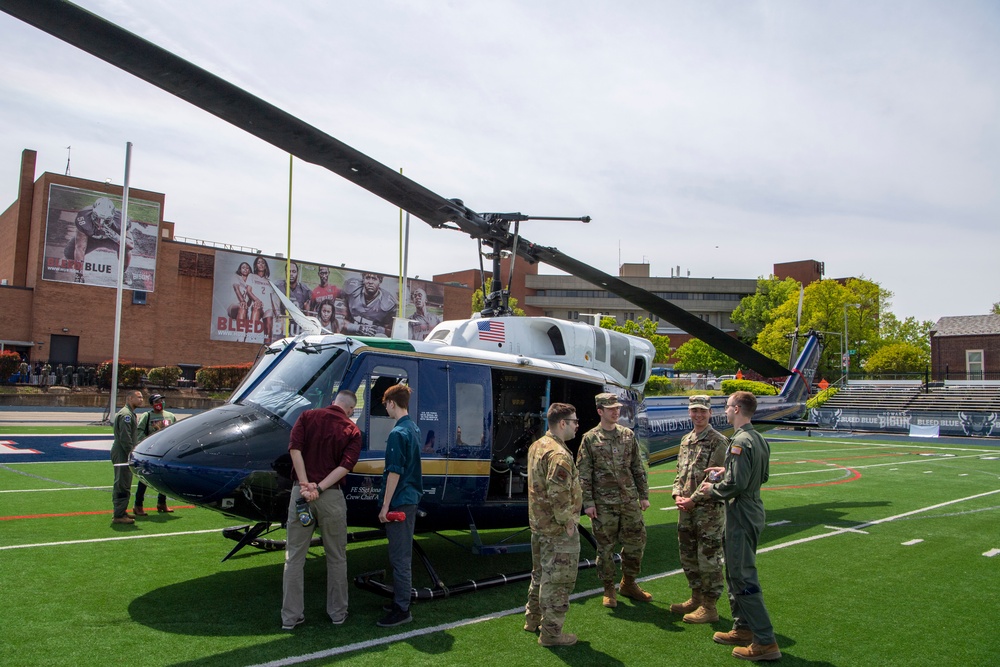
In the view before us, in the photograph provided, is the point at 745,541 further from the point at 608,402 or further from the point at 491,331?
the point at 491,331

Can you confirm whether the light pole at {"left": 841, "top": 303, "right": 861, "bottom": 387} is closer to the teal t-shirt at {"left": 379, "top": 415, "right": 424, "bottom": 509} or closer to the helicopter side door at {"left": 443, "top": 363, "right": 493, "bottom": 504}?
the helicopter side door at {"left": 443, "top": 363, "right": 493, "bottom": 504}

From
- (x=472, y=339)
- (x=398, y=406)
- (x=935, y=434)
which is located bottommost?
(x=935, y=434)

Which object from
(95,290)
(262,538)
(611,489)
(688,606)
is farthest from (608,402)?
(95,290)

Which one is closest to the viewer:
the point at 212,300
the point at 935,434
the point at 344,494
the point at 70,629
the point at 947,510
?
the point at 70,629

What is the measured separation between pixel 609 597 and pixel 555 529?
1.61 metres

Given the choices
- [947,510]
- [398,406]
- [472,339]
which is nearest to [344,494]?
[398,406]

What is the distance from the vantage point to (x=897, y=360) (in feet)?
177

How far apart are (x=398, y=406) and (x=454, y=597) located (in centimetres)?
209

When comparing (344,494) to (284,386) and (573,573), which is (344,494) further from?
(573,573)

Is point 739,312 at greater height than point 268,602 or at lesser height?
greater

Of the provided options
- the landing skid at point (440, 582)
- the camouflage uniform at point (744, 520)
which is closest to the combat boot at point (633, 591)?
the landing skid at point (440, 582)

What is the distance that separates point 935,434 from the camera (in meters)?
33.8

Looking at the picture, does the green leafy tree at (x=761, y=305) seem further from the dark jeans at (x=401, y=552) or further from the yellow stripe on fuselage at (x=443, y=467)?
the dark jeans at (x=401, y=552)

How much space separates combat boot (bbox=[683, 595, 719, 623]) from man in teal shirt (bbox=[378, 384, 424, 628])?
2.49 meters
